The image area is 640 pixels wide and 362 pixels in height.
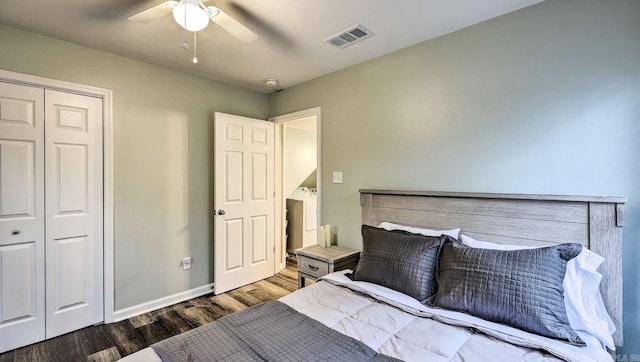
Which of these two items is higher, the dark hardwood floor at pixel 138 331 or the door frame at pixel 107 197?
the door frame at pixel 107 197

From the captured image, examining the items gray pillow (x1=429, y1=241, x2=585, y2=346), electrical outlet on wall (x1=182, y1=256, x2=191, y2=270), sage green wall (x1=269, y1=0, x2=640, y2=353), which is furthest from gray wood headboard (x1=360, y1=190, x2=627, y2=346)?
electrical outlet on wall (x1=182, y1=256, x2=191, y2=270)

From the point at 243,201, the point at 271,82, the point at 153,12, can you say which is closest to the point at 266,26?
the point at 153,12

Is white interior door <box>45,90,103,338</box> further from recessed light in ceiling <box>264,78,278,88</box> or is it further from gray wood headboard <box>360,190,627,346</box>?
gray wood headboard <box>360,190,627,346</box>

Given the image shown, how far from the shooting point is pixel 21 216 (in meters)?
2.18

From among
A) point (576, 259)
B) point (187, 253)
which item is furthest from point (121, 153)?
point (576, 259)

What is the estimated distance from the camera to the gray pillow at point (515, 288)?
133 cm

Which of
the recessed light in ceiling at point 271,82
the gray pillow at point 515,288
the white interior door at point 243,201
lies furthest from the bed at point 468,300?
the recessed light in ceiling at point 271,82

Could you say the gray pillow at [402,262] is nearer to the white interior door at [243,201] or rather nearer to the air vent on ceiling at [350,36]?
the air vent on ceiling at [350,36]

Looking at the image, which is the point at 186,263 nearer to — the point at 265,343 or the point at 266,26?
the point at 265,343

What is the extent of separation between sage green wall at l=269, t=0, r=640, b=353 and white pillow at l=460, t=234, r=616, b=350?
27 centimetres

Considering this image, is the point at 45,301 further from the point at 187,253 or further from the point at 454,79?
the point at 454,79

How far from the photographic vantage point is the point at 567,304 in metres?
1.47

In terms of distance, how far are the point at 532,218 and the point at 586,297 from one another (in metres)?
0.48

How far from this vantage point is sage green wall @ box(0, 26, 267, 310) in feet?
7.86
